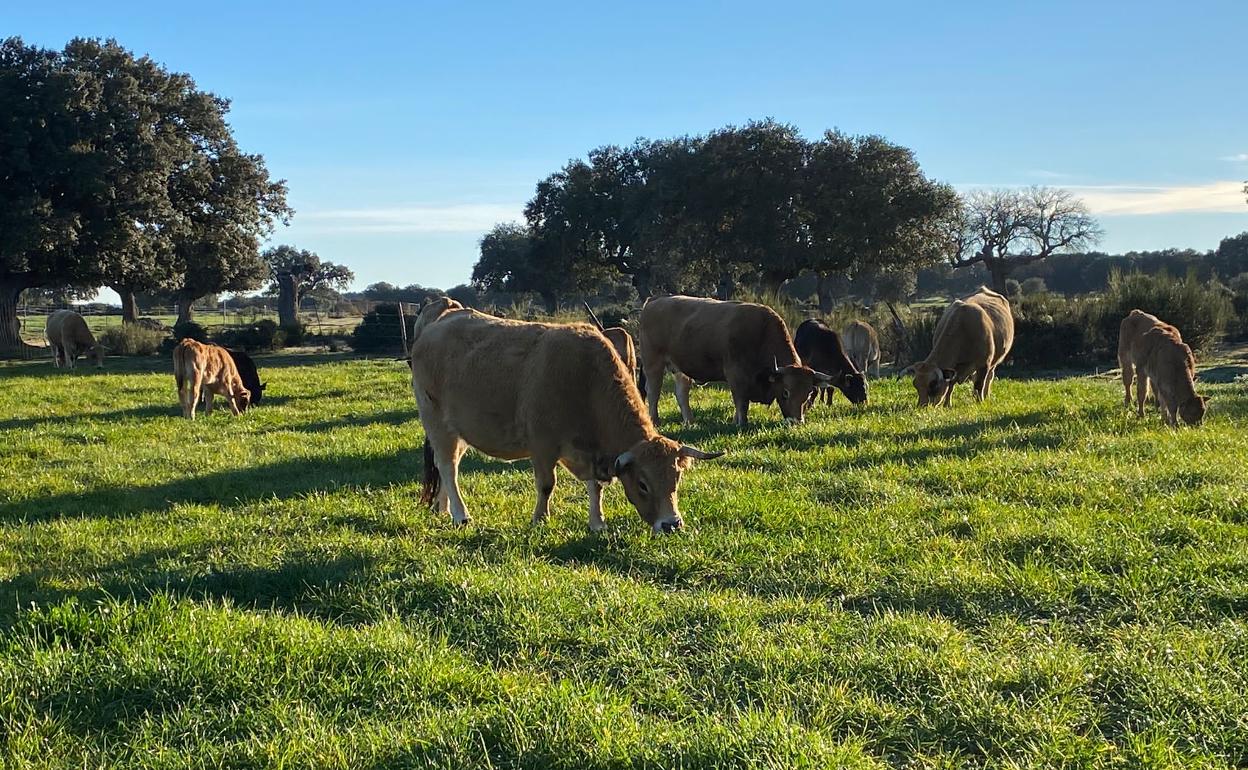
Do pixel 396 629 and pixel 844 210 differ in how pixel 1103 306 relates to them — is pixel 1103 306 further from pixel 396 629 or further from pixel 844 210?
pixel 396 629

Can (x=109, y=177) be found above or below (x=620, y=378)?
above

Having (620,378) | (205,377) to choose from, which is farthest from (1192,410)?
(205,377)

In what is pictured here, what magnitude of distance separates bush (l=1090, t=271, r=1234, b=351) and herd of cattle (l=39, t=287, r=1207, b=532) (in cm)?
1234

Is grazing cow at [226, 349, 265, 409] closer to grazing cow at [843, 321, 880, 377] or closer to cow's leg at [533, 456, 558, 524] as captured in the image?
cow's leg at [533, 456, 558, 524]

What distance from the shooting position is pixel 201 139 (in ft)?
123

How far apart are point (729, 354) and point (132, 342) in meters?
30.0

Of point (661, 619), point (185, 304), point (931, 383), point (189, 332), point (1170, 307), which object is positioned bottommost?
point (661, 619)

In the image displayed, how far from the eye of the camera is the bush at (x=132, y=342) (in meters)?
34.5

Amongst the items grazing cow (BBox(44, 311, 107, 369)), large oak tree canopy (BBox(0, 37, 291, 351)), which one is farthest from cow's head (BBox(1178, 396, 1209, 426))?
large oak tree canopy (BBox(0, 37, 291, 351))

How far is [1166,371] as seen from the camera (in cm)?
1203

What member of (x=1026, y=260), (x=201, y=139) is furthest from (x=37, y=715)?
(x=1026, y=260)

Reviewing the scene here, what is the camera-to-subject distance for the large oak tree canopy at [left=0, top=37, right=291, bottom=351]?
3011 centimetres

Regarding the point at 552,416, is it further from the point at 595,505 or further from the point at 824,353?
the point at 824,353

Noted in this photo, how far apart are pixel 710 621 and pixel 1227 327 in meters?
37.4
